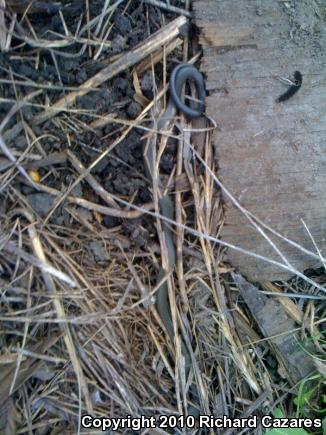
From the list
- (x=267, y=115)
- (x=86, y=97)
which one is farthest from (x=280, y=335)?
(x=86, y=97)

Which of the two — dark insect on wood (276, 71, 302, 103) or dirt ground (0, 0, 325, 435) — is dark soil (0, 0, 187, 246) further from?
dark insect on wood (276, 71, 302, 103)

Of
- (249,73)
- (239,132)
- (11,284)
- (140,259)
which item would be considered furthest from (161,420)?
(249,73)

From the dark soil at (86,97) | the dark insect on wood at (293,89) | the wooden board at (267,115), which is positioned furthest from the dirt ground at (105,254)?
the dark insect on wood at (293,89)

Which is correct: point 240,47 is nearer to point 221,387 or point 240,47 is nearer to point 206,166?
point 206,166

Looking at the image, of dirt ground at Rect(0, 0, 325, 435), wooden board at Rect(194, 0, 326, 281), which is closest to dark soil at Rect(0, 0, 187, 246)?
dirt ground at Rect(0, 0, 325, 435)

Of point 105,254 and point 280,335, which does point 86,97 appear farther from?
point 280,335

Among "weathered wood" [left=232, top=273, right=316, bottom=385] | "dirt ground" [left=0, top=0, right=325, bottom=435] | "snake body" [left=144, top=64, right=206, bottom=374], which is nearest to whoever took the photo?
"dirt ground" [left=0, top=0, right=325, bottom=435]
